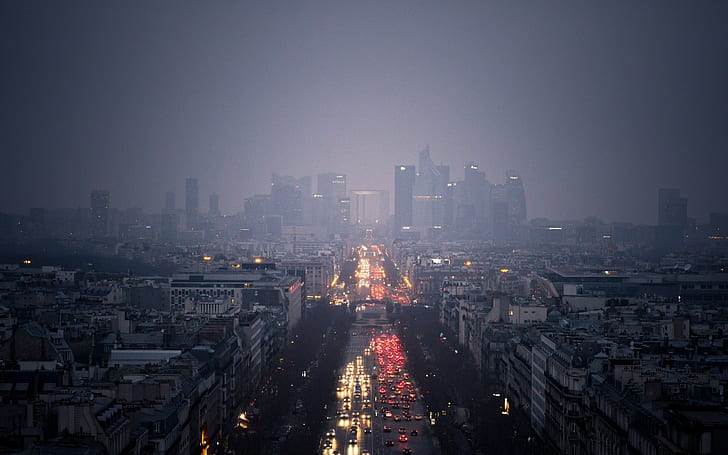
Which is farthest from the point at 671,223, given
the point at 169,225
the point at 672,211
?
the point at 169,225

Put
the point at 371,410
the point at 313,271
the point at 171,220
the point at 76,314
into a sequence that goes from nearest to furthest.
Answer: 1. the point at 371,410
2. the point at 76,314
3. the point at 313,271
4. the point at 171,220

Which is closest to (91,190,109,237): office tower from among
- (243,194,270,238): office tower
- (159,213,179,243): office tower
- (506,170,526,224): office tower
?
(159,213,179,243): office tower

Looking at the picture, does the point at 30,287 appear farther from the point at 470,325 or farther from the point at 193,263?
the point at 193,263

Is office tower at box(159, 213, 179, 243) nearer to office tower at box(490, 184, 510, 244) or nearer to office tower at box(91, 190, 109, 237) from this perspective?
office tower at box(91, 190, 109, 237)

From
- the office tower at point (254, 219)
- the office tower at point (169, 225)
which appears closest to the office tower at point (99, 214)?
the office tower at point (169, 225)

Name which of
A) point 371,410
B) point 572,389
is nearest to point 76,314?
point 371,410
